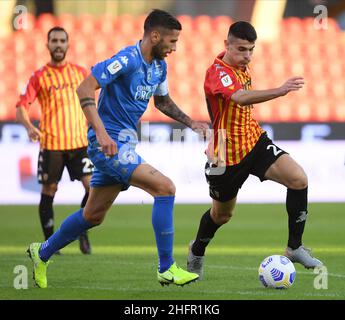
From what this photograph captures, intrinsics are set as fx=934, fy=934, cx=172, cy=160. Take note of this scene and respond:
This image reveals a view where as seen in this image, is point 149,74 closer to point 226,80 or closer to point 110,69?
point 110,69

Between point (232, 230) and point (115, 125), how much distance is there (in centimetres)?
520

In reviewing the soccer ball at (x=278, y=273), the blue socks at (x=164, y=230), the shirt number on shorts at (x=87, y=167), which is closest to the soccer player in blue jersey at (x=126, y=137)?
the blue socks at (x=164, y=230)

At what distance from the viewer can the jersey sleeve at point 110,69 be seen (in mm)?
6242

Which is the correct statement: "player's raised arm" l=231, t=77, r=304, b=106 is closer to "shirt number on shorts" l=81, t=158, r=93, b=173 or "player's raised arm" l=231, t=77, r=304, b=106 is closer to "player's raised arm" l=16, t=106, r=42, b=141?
"player's raised arm" l=16, t=106, r=42, b=141

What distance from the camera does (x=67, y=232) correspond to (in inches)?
261

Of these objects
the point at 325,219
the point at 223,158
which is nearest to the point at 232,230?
the point at 325,219

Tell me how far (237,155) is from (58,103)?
312 centimetres

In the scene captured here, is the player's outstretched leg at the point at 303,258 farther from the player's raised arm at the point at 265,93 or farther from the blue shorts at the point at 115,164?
the blue shorts at the point at 115,164

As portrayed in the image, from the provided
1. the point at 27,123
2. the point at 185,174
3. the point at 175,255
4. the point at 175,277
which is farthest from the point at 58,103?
the point at 185,174

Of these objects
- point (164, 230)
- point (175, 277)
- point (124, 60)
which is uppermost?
point (124, 60)

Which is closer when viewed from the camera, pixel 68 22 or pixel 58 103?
pixel 58 103

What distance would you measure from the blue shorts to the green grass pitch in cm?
76

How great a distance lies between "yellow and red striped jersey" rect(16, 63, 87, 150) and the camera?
9.52 metres
